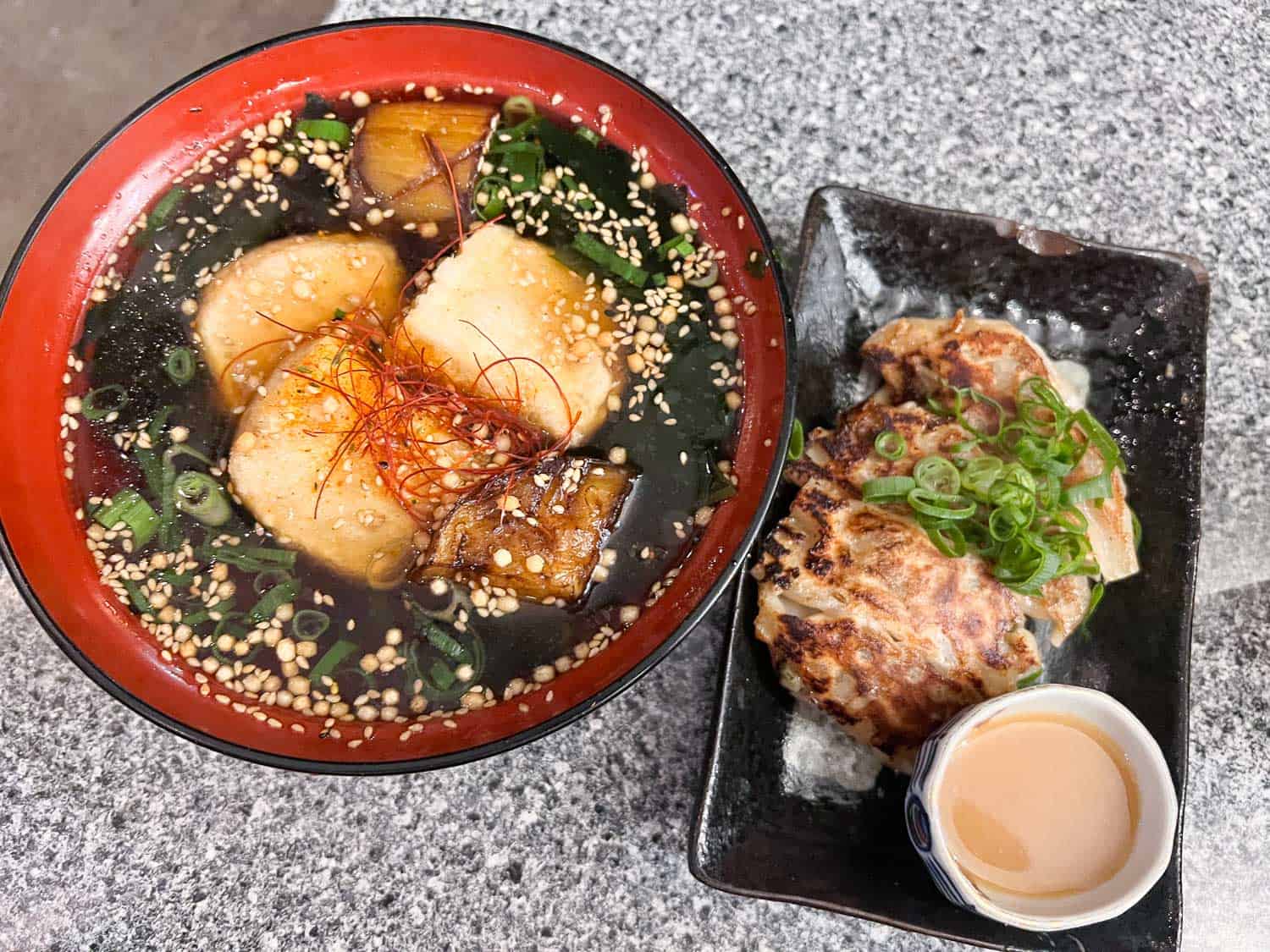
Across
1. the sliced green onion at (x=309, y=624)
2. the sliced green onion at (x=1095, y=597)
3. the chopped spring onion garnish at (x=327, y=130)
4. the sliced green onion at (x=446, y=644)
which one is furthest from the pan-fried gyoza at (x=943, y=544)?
the chopped spring onion garnish at (x=327, y=130)

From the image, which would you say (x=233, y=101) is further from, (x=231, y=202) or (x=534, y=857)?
(x=534, y=857)

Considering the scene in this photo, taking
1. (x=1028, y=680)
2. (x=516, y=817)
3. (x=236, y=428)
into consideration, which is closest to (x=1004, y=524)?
(x=1028, y=680)

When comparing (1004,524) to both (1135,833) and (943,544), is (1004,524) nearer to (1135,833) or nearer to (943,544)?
(943,544)

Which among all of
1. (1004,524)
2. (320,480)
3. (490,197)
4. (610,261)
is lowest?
(1004,524)

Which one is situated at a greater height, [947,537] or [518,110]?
[518,110]

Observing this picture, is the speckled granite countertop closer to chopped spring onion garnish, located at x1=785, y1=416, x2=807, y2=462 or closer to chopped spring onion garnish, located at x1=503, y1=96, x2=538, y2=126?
chopped spring onion garnish, located at x1=785, y1=416, x2=807, y2=462

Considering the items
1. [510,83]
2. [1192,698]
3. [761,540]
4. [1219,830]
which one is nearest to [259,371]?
[510,83]

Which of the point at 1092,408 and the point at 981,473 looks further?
the point at 1092,408

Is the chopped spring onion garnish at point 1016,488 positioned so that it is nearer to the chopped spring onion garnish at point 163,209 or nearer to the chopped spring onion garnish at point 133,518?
the chopped spring onion garnish at point 133,518
